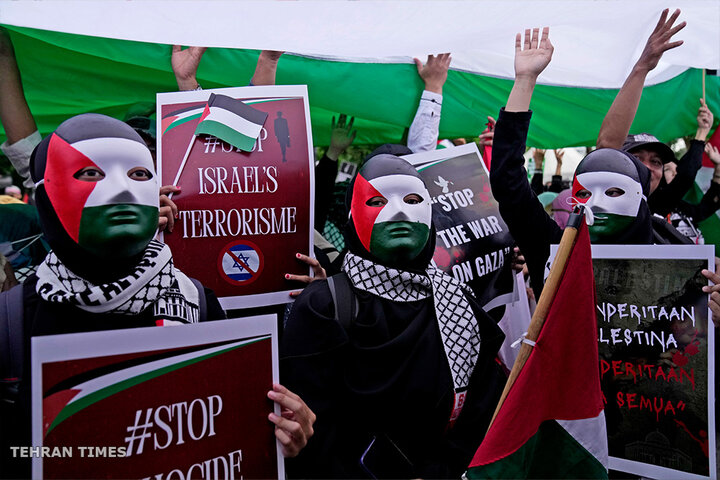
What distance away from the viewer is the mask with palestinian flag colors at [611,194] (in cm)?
298

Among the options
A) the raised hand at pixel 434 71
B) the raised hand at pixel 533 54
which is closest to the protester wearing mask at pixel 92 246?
the raised hand at pixel 533 54

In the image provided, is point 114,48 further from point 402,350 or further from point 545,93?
point 545,93

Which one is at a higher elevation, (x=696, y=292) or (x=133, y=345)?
(x=696, y=292)

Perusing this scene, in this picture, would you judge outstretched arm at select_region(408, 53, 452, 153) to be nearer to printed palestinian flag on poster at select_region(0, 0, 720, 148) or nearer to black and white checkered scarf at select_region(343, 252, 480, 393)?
printed palestinian flag on poster at select_region(0, 0, 720, 148)

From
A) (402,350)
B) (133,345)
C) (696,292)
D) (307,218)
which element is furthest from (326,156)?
(133,345)

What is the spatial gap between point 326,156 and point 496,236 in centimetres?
110

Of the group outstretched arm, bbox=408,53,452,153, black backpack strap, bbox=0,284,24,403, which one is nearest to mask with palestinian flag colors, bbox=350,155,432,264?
black backpack strap, bbox=0,284,24,403

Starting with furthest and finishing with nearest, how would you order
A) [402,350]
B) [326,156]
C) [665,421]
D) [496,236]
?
[326,156]
[496,236]
[665,421]
[402,350]

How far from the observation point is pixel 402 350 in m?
2.46

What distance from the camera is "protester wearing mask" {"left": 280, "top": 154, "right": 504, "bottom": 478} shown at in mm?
2363

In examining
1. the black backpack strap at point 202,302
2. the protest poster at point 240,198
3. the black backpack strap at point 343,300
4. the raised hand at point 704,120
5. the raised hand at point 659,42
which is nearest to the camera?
the black backpack strap at point 202,302

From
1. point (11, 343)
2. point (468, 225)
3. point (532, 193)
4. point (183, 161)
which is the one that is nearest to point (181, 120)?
point (183, 161)

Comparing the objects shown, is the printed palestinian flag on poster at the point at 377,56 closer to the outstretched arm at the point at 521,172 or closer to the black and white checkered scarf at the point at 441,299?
the outstretched arm at the point at 521,172

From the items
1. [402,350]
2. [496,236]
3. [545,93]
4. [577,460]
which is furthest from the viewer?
[545,93]
